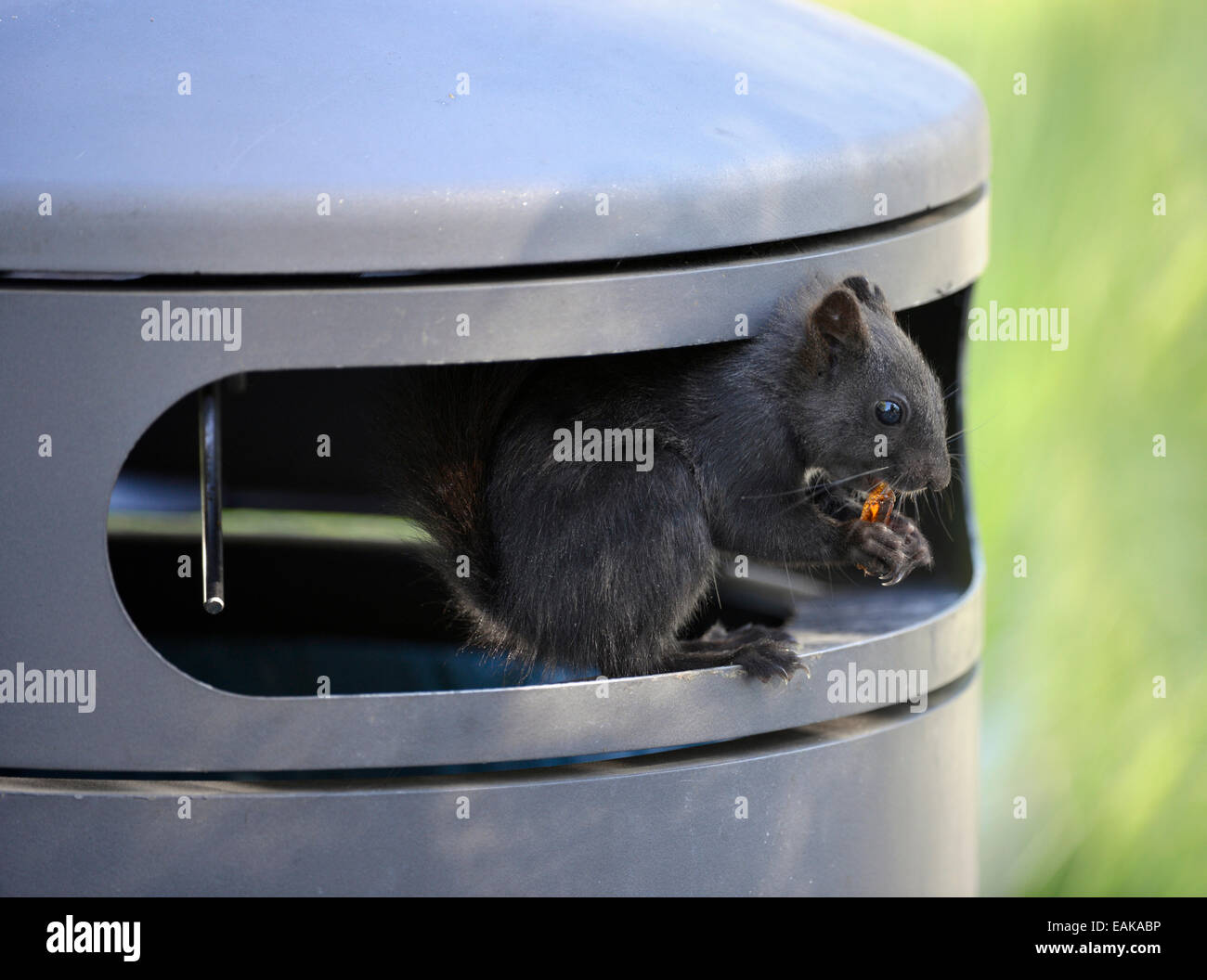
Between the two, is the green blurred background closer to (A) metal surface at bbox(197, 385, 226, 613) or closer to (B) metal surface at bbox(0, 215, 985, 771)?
(B) metal surface at bbox(0, 215, 985, 771)

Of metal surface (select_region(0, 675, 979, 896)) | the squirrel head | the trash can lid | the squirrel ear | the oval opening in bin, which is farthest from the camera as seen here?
the oval opening in bin

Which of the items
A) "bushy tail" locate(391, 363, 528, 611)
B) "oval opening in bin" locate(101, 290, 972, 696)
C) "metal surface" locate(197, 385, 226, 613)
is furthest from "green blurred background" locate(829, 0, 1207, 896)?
"metal surface" locate(197, 385, 226, 613)

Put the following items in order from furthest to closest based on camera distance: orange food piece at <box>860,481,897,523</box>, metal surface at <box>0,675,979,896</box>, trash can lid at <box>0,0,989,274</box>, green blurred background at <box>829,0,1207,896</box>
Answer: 1. green blurred background at <box>829,0,1207,896</box>
2. orange food piece at <box>860,481,897,523</box>
3. metal surface at <box>0,675,979,896</box>
4. trash can lid at <box>0,0,989,274</box>

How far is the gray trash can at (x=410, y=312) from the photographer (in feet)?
5.85

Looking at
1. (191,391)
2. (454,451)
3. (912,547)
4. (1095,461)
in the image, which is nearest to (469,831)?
(454,451)

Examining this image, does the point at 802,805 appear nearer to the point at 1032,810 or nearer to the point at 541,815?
the point at 541,815

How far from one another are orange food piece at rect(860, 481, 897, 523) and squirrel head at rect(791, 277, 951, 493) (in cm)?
7

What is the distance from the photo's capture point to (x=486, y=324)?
1.83 m

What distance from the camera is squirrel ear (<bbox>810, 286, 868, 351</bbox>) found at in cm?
207

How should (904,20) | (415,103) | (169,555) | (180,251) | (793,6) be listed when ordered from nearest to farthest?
(180,251), (415,103), (793,6), (169,555), (904,20)

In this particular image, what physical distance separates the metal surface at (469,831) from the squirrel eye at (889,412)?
0.47m

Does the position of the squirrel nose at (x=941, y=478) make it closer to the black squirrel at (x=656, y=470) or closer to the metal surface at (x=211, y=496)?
the black squirrel at (x=656, y=470)
